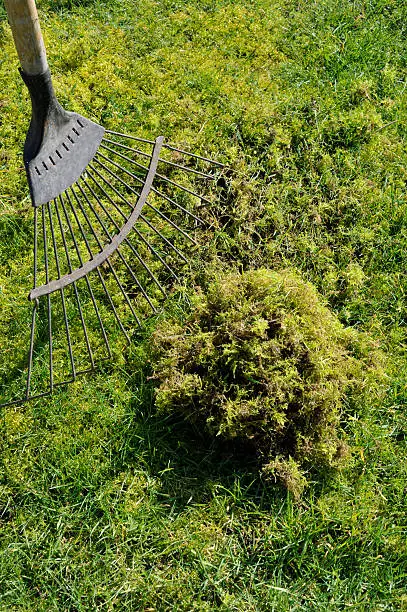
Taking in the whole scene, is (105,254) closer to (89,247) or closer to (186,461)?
(89,247)

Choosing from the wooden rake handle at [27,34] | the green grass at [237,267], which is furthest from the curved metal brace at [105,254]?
the wooden rake handle at [27,34]

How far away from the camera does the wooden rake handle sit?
233 cm

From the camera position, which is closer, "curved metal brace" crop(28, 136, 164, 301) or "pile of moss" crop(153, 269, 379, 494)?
Result: "pile of moss" crop(153, 269, 379, 494)

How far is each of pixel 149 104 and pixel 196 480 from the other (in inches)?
76.6

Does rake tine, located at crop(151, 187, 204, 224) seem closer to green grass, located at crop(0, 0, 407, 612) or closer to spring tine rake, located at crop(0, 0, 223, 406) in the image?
spring tine rake, located at crop(0, 0, 223, 406)

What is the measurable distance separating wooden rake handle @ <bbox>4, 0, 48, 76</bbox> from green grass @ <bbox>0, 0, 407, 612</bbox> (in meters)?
0.90

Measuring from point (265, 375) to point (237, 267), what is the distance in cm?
74

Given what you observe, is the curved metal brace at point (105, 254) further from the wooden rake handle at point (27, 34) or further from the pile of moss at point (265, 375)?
the wooden rake handle at point (27, 34)

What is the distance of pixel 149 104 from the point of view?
3.62 meters

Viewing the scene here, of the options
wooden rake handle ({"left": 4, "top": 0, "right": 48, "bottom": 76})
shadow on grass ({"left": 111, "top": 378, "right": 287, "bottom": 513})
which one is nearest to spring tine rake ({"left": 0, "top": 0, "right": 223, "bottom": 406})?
wooden rake handle ({"left": 4, "top": 0, "right": 48, "bottom": 76})

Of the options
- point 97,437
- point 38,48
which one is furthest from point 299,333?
point 38,48

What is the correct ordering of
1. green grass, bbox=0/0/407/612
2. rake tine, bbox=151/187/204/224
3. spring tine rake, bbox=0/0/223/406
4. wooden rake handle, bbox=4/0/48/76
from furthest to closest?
rake tine, bbox=151/187/204/224 < spring tine rake, bbox=0/0/223/406 < green grass, bbox=0/0/407/612 < wooden rake handle, bbox=4/0/48/76

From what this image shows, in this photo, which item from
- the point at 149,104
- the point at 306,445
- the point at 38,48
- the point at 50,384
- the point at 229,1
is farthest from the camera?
the point at 229,1

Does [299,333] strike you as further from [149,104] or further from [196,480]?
[149,104]
